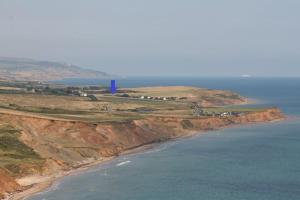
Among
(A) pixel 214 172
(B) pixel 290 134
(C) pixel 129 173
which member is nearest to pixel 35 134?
(C) pixel 129 173

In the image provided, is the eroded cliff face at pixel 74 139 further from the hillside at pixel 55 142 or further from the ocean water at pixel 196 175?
the ocean water at pixel 196 175

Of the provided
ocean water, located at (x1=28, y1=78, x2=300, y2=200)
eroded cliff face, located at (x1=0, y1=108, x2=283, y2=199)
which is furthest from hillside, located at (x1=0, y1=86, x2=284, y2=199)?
ocean water, located at (x1=28, y1=78, x2=300, y2=200)

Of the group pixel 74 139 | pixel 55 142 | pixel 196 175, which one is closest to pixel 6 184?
pixel 196 175

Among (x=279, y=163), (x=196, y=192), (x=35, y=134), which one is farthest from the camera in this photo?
(x=35, y=134)

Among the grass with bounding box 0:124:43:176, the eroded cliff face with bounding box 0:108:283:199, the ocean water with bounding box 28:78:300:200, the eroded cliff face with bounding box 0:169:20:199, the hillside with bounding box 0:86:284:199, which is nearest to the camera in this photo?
the ocean water with bounding box 28:78:300:200

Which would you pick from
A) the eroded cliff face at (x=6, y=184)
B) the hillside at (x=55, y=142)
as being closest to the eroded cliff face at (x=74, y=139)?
the hillside at (x=55, y=142)

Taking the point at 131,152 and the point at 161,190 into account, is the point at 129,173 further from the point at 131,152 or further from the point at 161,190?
the point at 131,152

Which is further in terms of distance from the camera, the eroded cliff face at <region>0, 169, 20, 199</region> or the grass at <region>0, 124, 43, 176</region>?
the grass at <region>0, 124, 43, 176</region>

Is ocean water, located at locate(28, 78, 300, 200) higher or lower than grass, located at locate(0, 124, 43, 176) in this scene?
lower

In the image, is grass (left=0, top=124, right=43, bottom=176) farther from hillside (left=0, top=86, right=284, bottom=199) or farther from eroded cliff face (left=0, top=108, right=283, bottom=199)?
eroded cliff face (left=0, top=108, right=283, bottom=199)
